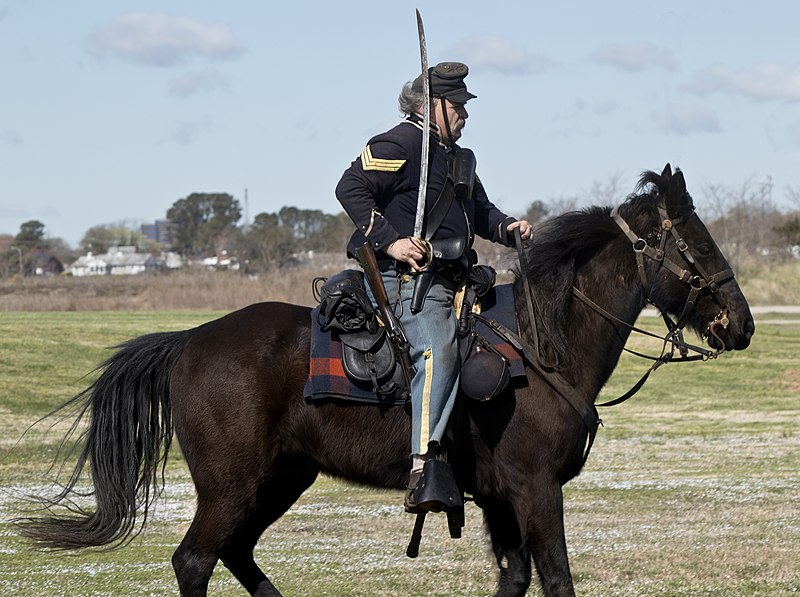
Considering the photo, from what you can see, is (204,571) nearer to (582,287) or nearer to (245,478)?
(245,478)

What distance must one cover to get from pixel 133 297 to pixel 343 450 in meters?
48.8

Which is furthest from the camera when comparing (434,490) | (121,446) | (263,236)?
(263,236)

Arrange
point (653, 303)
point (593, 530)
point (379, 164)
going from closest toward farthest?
1. point (379, 164)
2. point (653, 303)
3. point (593, 530)

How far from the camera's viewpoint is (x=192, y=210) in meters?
159

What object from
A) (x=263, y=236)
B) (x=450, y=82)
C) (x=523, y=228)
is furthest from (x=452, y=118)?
(x=263, y=236)

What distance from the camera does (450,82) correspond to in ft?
24.0

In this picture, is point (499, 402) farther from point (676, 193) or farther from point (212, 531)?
point (212, 531)

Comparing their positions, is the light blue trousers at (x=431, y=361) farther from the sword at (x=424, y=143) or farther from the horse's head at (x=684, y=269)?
the horse's head at (x=684, y=269)

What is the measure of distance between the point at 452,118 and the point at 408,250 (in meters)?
0.96

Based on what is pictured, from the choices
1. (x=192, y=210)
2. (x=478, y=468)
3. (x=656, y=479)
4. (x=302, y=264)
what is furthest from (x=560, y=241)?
(x=192, y=210)

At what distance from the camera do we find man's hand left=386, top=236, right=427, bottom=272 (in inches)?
276

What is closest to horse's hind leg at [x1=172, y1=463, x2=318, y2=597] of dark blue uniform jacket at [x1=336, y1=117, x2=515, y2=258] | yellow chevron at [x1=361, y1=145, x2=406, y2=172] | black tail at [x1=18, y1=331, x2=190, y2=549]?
black tail at [x1=18, y1=331, x2=190, y2=549]

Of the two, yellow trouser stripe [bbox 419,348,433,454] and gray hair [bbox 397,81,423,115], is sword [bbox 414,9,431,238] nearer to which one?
gray hair [bbox 397,81,423,115]

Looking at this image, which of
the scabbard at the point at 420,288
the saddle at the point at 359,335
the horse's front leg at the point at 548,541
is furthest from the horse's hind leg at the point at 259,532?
the horse's front leg at the point at 548,541
